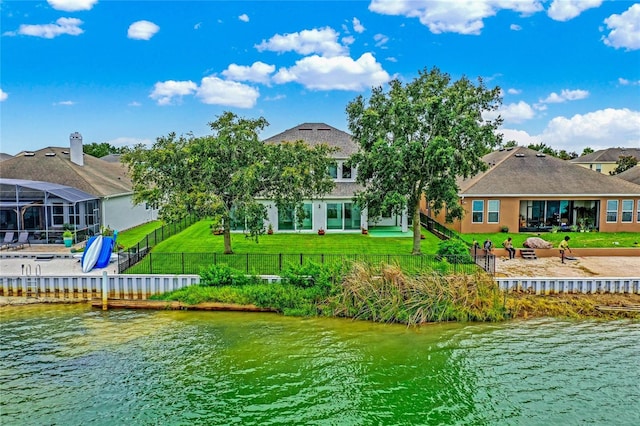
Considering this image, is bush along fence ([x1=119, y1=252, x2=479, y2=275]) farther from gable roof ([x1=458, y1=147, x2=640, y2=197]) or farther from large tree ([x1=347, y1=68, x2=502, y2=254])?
gable roof ([x1=458, y1=147, x2=640, y2=197])

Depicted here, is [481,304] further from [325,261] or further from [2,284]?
[2,284]

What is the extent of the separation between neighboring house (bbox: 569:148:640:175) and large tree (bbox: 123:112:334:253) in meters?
61.5

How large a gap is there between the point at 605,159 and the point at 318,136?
58.0 meters

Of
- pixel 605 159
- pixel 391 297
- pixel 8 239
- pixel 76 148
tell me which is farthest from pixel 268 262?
pixel 605 159

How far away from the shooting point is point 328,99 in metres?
43.4

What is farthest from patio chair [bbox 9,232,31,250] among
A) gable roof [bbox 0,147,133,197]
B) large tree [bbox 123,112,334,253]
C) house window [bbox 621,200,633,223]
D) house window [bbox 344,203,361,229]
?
house window [bbox 621,200,633,223]

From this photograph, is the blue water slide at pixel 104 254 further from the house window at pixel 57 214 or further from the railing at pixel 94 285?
the house window at pixel 57 214

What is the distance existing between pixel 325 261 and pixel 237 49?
19.7m

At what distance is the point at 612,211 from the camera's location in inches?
1298

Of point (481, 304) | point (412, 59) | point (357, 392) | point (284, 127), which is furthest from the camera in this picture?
point (284, 127)

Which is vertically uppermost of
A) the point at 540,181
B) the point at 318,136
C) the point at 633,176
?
the point at 318,136

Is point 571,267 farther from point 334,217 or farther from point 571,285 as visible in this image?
point 334,217

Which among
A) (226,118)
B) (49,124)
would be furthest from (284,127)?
(49,124)

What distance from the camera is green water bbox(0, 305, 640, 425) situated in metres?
11.6
